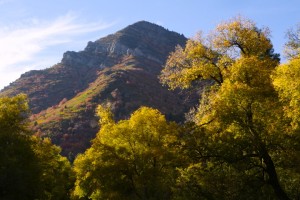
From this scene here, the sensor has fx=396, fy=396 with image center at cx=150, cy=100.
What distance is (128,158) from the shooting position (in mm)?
38688

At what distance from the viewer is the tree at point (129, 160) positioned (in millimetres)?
37781

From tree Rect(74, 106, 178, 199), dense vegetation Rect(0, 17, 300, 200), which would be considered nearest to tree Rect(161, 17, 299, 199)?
dense vegetation Rect(0, 17, 300, 200)

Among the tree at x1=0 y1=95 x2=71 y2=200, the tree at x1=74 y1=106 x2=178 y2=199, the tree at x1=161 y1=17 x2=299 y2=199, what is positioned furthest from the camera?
the tree at x1=74 y1=106 x2=178 y2=199

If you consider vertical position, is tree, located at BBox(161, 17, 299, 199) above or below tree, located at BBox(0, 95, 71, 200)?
above

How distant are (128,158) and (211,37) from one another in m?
14.1

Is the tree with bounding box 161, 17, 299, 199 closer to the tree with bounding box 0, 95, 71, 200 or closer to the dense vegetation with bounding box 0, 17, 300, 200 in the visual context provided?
the dense vegetation with bounding box 0, 17, 300, 200

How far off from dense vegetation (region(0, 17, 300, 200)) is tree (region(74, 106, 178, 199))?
0.32 feet

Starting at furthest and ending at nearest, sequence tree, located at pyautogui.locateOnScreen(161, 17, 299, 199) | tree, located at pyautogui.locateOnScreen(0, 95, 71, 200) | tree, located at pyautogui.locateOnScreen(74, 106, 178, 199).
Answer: tree, located at pyautogui.locateOnScreen(74, 106, 178, 199), tree, located at pyautogui.locateOnScreen(0, 95, 71, 200), tree, located at pyautogui.locateOnScreen(161, 17, 299, 199)

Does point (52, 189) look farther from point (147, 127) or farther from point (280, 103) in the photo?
Result: point (280, 103)

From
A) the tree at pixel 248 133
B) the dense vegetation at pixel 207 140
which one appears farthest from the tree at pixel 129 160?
the tree at pixel 248 133

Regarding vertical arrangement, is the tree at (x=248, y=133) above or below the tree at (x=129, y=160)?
above

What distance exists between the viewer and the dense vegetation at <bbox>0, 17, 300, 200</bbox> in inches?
998

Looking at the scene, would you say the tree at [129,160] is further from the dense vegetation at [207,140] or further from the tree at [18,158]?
the tree at [18,158]

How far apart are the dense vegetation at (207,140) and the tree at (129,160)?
10cm
